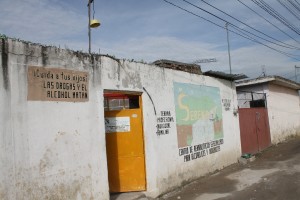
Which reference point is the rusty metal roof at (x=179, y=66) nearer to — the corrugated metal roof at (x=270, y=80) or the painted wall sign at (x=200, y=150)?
the painted wall sign at (x=200, y=150)

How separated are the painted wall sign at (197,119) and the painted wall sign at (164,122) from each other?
0.41 m

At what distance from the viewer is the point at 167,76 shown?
9133 mm

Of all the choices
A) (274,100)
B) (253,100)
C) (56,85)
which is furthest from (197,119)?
(274,100)

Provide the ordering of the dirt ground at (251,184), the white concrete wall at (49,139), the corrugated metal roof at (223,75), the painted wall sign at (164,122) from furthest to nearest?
the corrugated metal roof at (223,75) → the painted wall sign at (164,122) → the dirt ground at (251,184) → the white concrete wall at (49,139)

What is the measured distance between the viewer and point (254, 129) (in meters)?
14.8

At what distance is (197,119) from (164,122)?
1.84m

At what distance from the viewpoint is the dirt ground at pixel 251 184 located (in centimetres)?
780

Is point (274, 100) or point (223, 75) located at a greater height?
point (223, 75)

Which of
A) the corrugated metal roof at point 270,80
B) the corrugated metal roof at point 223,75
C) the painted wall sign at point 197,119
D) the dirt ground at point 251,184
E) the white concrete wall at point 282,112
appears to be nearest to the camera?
the dirt ground at point 251,184

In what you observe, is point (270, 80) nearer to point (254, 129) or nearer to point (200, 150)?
point (254, 129)

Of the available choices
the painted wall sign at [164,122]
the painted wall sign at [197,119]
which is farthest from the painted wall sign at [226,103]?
the painted wall sign at [164,122]

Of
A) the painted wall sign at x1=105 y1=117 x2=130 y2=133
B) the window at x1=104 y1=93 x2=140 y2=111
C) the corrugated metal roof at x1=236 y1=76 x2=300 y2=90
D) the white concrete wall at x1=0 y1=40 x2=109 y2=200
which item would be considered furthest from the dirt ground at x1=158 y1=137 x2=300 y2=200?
the corrugated metal roof at x1=236 y1=76 x2=300 y2=90

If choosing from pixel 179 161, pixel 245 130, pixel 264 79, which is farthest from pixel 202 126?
pixel 264 79

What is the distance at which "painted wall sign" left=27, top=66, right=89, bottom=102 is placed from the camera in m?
5.66
